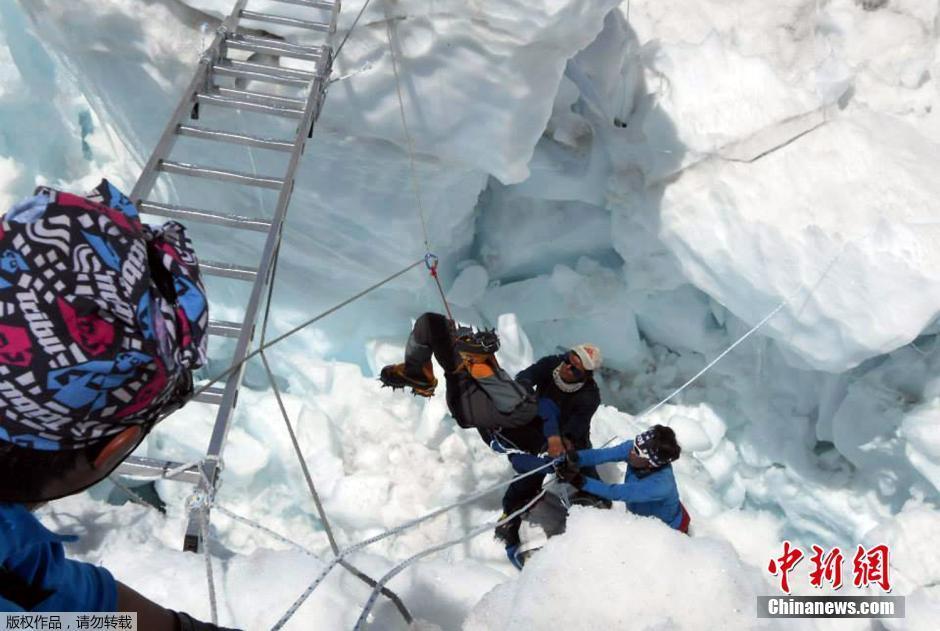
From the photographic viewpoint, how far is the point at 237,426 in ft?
12.1

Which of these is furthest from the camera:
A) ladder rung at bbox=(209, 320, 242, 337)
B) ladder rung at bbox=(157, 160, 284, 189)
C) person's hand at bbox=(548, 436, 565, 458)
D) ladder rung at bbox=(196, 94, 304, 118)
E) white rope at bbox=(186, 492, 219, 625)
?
person's hand at bbox=(548, 436, 565, 458)

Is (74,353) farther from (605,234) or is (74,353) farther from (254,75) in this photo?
(605,234)

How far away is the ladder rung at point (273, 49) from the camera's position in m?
2.56

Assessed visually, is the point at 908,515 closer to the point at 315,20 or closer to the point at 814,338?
the point at 814,338

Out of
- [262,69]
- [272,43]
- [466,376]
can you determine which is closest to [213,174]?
[262,69]

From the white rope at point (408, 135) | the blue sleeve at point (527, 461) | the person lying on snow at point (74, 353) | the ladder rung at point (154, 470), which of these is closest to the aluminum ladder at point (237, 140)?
the ladder rung at point (154, 470)

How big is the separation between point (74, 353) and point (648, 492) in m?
2.20

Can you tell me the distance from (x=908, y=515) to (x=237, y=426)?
3.20 m

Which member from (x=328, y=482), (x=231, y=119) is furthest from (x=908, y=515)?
(x=231, y=119)

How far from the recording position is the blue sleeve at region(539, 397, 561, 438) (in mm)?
3029

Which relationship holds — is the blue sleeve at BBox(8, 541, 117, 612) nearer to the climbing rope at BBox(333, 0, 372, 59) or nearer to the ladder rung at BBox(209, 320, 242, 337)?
the ladder rung at BBox(209, 320, 242, 337)

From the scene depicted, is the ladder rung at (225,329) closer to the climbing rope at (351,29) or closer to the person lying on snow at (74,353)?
the person lying on snow at (74,353)

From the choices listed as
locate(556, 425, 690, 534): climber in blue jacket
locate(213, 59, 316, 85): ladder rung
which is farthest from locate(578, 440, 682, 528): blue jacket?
locate(213, 59, 316, 85): ladder rung

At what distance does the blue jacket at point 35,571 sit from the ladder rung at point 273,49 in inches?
78.2
